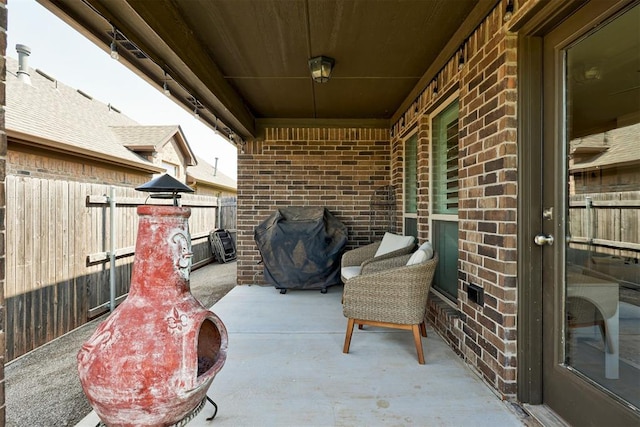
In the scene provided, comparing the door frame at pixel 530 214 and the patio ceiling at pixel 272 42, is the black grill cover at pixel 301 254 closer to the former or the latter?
the patio ceiling at pixel 272 42

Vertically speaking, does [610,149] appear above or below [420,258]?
above

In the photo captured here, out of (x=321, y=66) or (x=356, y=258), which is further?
(x=356, y=258)

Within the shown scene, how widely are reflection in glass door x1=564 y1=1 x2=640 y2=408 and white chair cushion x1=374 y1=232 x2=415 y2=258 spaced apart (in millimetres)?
1825

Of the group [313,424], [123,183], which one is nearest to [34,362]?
[313,424]

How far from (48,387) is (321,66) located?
128 inches

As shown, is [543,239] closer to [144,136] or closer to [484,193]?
[484,193]

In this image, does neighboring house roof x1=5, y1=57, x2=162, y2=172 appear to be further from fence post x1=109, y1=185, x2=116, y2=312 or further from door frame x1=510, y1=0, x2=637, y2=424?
door frame x1=510, y1=0, x2=637, y2=424

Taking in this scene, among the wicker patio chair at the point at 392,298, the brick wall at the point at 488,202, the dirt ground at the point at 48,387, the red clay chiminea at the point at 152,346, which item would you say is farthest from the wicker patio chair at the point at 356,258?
the dirt ground at the point at 48,387

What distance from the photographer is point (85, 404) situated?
213cm

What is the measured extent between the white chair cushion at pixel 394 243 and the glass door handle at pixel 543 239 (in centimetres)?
168

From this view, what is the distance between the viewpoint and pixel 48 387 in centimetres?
234

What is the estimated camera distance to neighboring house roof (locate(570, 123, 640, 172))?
4.39ft

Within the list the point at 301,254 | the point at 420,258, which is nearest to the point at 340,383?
the point at 420,258

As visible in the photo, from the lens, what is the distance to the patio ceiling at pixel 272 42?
6.59ft
